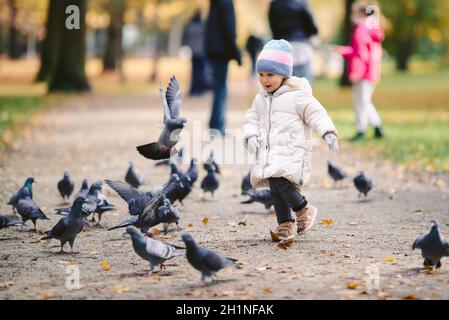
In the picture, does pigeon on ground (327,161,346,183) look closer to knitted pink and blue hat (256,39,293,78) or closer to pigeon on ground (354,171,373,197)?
pigeon on ground (354,171,373,197)

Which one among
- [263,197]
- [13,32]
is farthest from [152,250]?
[13,32]

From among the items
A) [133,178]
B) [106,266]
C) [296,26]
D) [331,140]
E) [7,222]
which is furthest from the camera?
[296,26]

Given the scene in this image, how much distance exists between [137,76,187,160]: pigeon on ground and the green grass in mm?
6160

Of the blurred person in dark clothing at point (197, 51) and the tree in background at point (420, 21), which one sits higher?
the tree in background at point (420, 21)

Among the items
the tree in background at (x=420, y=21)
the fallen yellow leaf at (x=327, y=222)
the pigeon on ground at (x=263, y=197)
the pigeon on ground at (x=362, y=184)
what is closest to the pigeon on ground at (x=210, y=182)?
the pigeon on ground at (x=263, y=197)

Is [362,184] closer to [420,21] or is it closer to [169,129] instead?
[169,129]

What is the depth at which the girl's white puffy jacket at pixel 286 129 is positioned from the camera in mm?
7809

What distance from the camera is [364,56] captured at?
16.6 metres

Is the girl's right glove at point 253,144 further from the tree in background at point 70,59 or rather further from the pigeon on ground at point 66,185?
the tree in background at point 70,59

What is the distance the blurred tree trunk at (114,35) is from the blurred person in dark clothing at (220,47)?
90.1ft

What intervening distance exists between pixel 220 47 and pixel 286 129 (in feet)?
28.6

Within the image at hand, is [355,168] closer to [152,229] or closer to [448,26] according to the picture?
[152,229]

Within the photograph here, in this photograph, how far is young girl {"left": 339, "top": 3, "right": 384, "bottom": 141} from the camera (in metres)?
16.5
